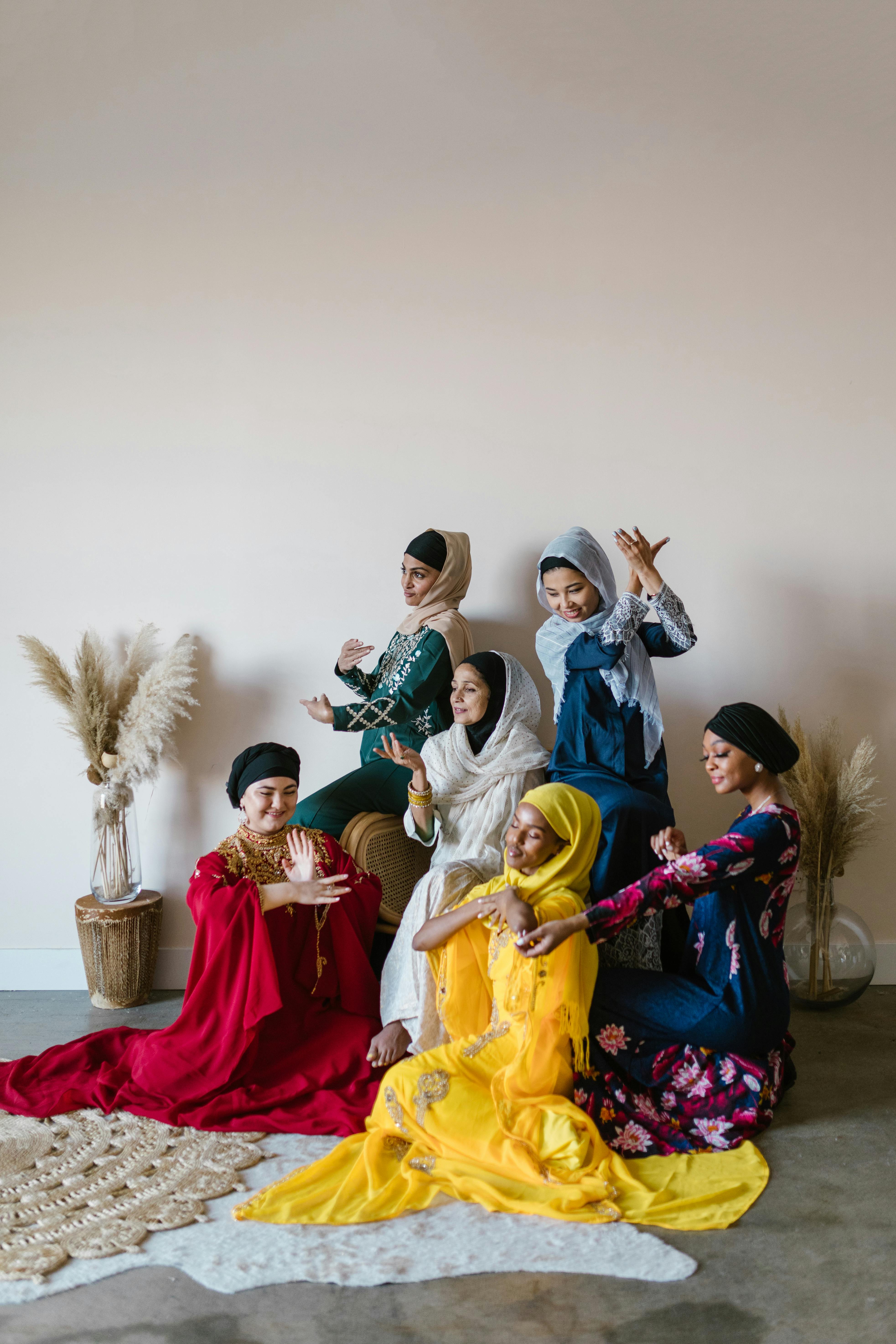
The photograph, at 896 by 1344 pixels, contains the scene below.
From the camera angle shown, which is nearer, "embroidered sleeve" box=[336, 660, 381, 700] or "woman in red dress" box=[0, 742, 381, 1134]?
"woman in red dress" box=[0, 742, 381, 1134]

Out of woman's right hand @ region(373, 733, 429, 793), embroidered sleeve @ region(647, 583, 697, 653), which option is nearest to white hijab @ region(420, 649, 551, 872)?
woman's right hand @ region(373, 733, 429, 793)

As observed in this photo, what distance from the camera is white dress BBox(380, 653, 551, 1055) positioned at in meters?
3.01

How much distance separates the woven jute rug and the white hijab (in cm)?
109

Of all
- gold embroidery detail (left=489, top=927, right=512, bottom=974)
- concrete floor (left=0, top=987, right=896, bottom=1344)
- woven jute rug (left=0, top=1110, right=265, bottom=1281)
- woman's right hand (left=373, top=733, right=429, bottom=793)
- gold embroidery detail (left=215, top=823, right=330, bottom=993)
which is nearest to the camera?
concrete floor (left=0, top=987, right=896, bottom=1344)

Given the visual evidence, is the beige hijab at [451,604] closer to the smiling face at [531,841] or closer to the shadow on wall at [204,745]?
the shadow on wall at [204,745]

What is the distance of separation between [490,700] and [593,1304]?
189 centimetres

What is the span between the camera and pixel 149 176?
13.5 ft

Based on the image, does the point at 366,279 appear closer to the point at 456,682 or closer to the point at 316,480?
the point at 316,480

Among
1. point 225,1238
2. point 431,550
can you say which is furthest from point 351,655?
point 225,1238

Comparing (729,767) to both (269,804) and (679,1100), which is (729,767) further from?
(269,804)

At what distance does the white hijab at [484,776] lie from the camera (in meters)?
3.28

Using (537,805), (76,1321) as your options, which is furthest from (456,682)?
(76,1321)

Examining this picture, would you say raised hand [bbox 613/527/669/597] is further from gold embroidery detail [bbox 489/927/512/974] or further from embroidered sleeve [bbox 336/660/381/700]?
gold embroidery detail [bbox 489/927/512/974]

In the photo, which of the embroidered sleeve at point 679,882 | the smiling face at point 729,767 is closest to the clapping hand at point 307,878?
the embroidered sleeve at point 679,882
